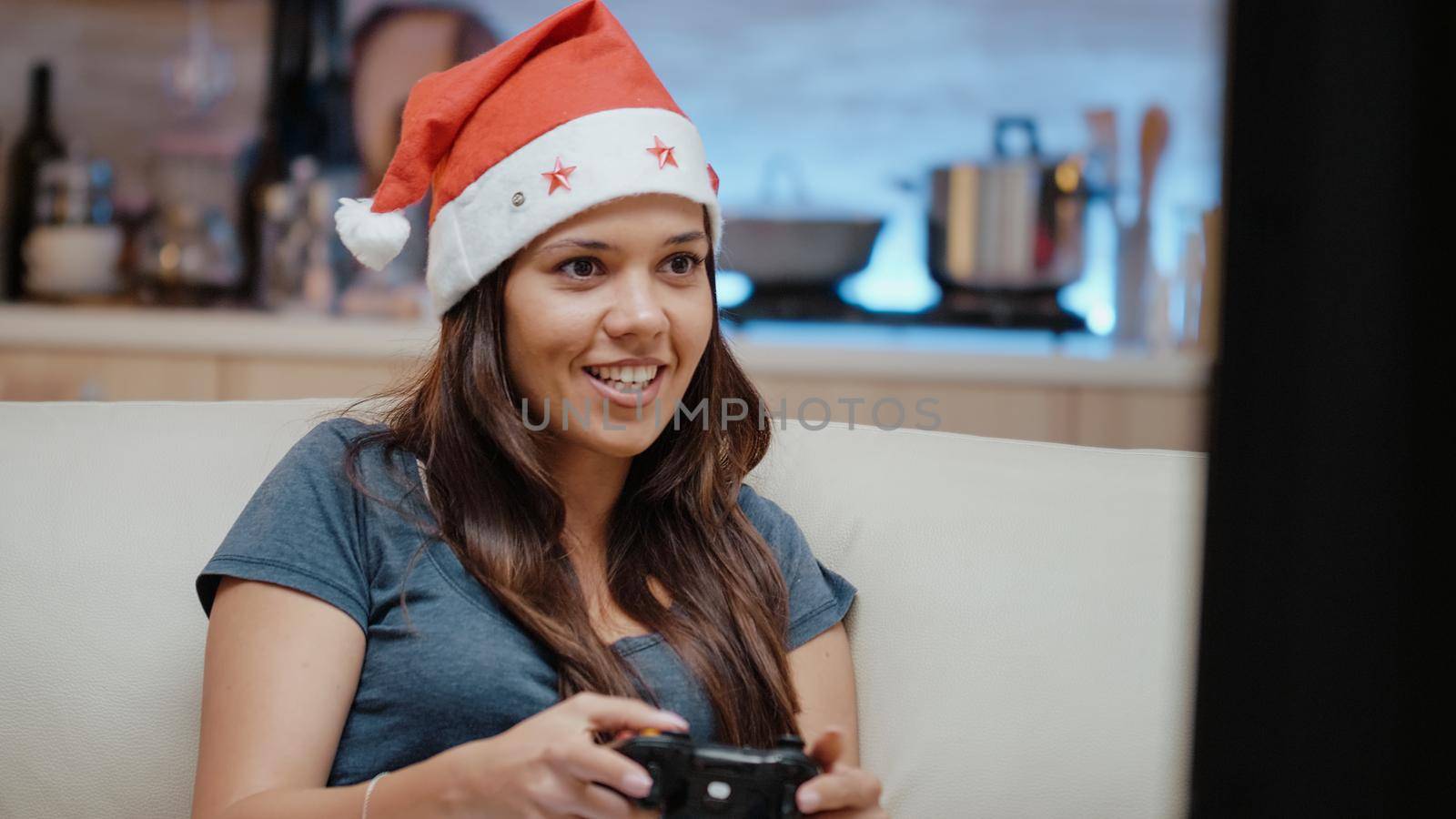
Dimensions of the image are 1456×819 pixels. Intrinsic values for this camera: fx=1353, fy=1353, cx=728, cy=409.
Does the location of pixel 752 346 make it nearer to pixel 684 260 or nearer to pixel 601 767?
pixel 684 260

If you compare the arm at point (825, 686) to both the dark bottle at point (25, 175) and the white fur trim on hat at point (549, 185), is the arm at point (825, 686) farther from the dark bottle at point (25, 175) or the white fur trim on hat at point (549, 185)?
the dark bottle at point (25, 175)

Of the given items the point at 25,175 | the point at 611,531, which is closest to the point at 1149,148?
the point at 611,531

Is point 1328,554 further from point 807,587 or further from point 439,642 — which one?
point 807,587

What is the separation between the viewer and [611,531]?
1.28 m

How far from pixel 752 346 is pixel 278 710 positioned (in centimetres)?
154

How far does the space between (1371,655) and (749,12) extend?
2.86 meters

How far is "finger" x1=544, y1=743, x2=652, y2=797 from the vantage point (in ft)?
2.58

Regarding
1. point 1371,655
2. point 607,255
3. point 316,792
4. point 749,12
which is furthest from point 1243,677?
point 749,12

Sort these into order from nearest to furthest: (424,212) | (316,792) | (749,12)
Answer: (316,792)
(424,212)
(749,12)

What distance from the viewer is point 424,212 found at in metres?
2.65

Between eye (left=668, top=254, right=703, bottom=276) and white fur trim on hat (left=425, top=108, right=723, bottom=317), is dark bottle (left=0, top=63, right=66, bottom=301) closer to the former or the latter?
white fur trim on hat (left=425, top=108, right=723, bottom=317)

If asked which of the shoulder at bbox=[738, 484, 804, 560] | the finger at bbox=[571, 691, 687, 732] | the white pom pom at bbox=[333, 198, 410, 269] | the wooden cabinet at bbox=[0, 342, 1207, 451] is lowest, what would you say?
the finger at bbox=[571, 691, 687, 732]

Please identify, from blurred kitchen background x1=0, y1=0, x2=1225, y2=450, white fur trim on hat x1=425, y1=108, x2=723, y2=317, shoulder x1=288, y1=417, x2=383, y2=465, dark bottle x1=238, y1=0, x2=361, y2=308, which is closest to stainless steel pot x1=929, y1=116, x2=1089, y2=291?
blurred kitchen background x1=0, y1=0, x2=1225, y2=450

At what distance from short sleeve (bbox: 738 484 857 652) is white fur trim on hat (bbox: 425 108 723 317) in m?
0.32
